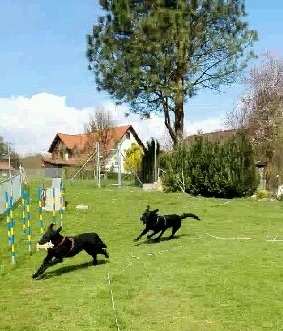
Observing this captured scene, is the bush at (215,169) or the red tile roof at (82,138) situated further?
the red tile roof at (82,138)

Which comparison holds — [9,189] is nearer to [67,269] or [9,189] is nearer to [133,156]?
[67,269]

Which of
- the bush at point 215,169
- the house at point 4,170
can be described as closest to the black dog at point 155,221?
the bush at point 215,169

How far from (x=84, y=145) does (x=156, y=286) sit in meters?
58.5

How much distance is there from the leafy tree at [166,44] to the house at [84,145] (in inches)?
853

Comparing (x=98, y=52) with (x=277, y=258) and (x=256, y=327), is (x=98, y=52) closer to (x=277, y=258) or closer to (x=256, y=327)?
(x=277, y=258)

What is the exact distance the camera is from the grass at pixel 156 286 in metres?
5.68

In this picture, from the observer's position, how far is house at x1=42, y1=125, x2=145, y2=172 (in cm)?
→ 6072

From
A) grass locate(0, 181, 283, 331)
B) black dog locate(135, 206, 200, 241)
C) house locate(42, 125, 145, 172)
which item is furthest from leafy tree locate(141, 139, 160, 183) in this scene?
black dog locate(135, 206, 200, 241)

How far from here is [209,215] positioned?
18516 mm

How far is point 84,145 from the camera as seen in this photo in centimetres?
6512

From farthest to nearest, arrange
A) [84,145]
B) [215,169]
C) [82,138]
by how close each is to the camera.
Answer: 1. [82,138]
2. [84,145]
3. [215,169]

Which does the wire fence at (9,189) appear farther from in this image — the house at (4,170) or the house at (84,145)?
the house at (84,145)

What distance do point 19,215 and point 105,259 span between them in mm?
9385

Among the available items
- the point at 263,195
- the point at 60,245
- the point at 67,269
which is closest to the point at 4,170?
the point at 263,195
